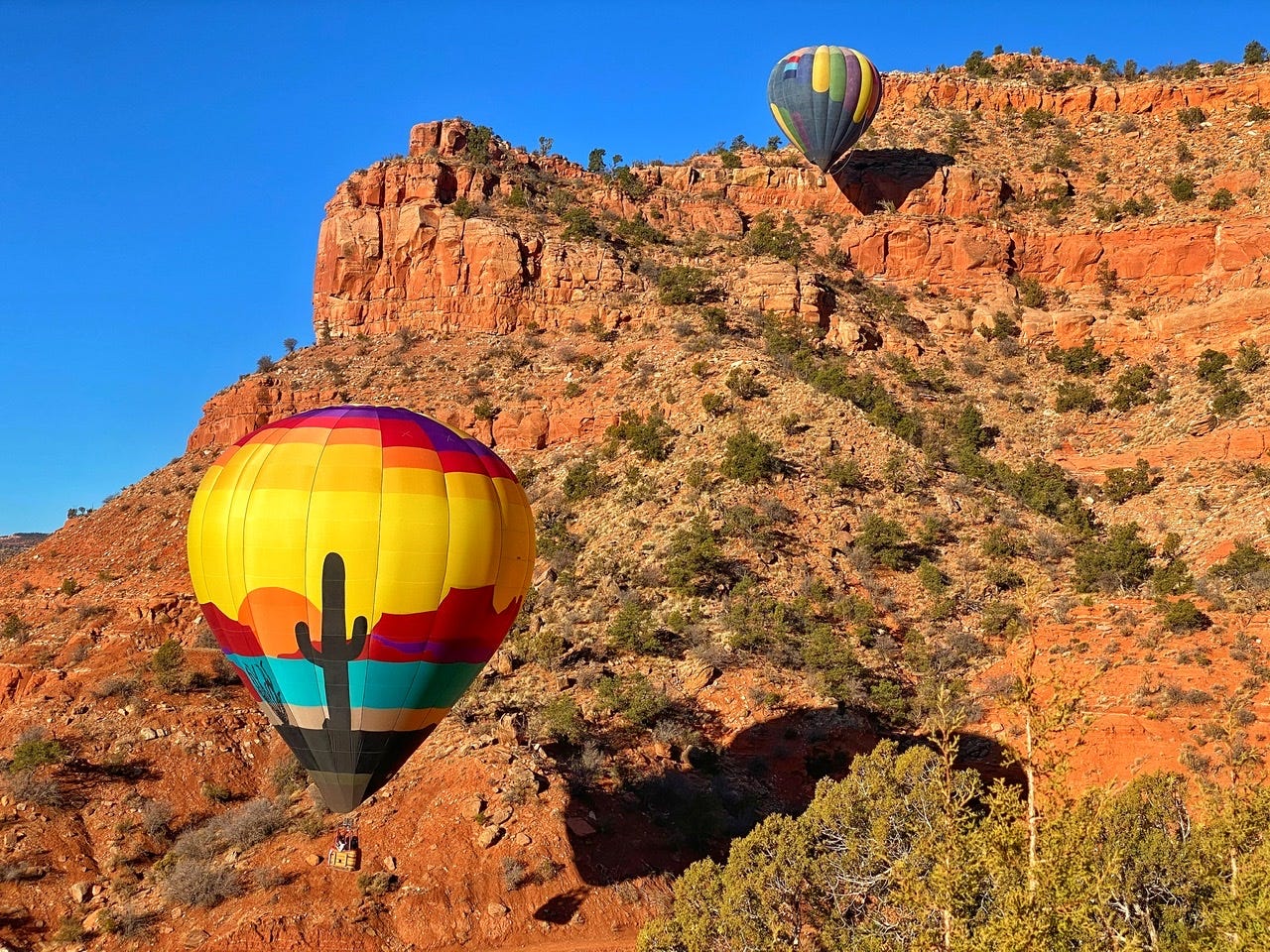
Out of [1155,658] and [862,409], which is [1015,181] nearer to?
[862,409]

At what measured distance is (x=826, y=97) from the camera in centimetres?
4722

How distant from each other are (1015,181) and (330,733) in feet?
152

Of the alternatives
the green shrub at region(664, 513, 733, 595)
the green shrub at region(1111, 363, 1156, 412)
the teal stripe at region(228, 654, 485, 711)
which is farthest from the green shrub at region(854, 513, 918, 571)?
the teal stripe at region(228, 654, 485, 711)

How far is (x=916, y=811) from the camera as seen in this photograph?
54.5 ft

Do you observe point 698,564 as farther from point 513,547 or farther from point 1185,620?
point 1185,620

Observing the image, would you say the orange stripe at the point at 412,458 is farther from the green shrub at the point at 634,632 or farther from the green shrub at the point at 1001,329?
the green shrub at the point at 1001,329

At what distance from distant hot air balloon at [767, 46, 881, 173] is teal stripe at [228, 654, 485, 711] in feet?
129

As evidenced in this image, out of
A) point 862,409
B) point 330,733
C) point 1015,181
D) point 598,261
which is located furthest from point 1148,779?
point 1015,181

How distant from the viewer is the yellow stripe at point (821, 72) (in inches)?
1855

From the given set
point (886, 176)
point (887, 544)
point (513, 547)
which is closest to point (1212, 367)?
point (887, 544)

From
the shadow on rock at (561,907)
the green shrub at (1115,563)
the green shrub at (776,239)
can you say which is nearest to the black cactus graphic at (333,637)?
the shadow on rock at (561,907)

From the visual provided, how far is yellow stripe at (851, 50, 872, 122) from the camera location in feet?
156

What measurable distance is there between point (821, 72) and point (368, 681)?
40638 mm

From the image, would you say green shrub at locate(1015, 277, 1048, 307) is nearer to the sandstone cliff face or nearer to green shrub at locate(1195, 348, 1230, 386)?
the sandstone cliff face
